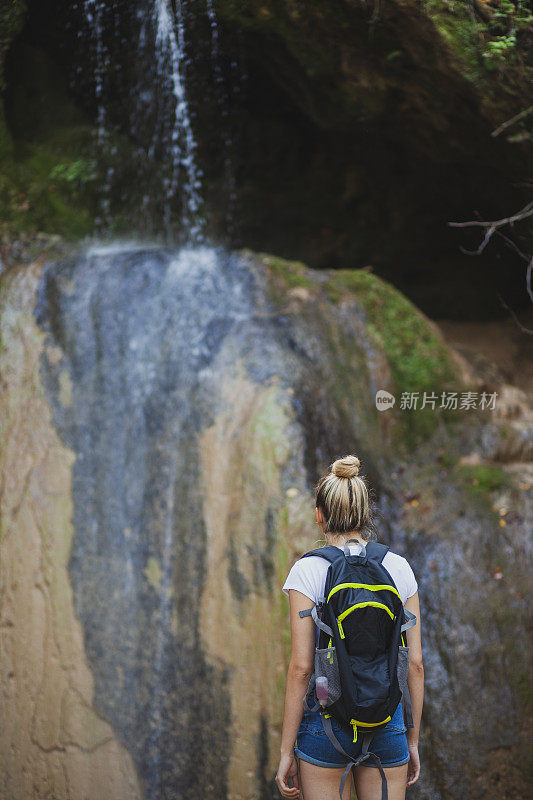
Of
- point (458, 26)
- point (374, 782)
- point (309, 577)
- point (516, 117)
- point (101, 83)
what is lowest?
point (374, 782)

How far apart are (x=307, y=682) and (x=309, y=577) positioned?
337 mm

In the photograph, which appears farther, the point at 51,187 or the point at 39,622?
the point at 51,187

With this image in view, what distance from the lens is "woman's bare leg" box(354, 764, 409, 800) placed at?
2021 mm

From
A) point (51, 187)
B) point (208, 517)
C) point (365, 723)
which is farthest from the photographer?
point (51, 187)

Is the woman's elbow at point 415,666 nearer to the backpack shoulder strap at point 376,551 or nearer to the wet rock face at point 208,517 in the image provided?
the backpack shoulder strap at point 376,551

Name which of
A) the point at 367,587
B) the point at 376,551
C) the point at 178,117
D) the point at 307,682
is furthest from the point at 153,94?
the point at 307,682

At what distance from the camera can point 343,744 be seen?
Result: 200 cm

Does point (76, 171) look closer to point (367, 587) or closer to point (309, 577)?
point (309, 577)

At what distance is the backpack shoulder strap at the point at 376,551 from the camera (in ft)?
6.84

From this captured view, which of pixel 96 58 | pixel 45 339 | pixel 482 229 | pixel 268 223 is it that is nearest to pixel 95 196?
pixel 96 58

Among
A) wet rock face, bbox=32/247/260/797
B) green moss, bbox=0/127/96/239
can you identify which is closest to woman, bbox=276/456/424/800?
wet rock face, bbox=32/247/260/797

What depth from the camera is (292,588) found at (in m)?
2.07

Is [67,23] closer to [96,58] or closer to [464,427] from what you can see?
[96,58]

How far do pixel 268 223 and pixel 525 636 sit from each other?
203 inches
